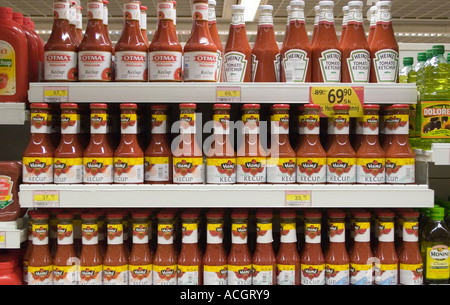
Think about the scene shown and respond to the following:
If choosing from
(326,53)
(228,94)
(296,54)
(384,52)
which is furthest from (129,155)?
(384,52)

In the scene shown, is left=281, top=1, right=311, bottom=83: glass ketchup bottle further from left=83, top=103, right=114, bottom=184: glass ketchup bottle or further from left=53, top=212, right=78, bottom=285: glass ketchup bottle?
left=53, top=212, right=78, bottom=285: glass ketchup bottle

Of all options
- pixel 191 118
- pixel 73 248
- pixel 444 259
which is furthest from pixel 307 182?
pixel 73 248

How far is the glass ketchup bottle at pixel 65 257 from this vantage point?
171 cm

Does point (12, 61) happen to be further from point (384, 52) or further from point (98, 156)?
point (384, 52)

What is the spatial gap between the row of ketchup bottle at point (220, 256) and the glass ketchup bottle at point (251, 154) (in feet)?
0.49

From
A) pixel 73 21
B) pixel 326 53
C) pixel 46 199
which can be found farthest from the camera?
pixel 73 21

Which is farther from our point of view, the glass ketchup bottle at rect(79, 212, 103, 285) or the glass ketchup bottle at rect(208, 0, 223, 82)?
the glass ketchup bottle at rect(208, 0, 223, 82)

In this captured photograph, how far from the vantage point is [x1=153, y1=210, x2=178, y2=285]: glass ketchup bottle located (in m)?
1.71

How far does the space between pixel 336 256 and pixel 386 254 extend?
198mm

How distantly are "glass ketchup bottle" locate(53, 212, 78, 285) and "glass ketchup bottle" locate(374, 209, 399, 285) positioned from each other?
1.19m

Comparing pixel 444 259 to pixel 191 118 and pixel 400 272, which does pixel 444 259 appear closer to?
pixel 400 272

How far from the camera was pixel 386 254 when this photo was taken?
5.67 ft

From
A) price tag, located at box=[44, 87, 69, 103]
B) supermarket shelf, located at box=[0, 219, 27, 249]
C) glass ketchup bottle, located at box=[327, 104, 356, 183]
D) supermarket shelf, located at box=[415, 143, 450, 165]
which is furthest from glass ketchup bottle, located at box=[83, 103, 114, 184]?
supermarket shelf, located at box=[415, 143, 450, 165]
